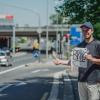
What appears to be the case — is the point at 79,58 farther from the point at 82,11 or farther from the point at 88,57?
the point at 82,11

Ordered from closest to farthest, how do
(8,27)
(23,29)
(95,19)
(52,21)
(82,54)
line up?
(82,54) → (95,19) → (23,29) → (8,27) → (52,21)

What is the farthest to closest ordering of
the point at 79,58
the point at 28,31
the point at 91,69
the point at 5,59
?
the point at 28,31 → the point at 5,59 → the point at 79,58 → the point at 91,69

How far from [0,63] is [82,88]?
40873 millimetres

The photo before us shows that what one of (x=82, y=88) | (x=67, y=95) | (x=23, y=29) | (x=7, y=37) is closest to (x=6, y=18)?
(x=7, y=37)

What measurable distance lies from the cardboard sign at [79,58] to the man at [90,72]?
0.06m

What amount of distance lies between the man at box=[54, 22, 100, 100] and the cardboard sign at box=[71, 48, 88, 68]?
6 cm

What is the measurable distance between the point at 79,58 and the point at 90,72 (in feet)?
1.06

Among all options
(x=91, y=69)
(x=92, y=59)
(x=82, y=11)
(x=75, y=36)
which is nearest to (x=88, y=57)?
(x=92, y=59)

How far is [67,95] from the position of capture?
63.2ft

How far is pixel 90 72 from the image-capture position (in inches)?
366

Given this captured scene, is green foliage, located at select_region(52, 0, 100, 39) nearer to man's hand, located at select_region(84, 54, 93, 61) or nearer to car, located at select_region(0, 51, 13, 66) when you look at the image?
man's hand, located at select_region(84, 54, 93, 61)

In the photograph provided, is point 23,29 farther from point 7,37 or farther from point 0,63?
point 0,63

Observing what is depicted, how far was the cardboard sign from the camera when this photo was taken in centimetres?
923

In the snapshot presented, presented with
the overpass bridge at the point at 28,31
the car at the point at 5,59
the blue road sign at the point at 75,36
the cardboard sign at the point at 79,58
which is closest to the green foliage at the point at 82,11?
the blue road sign at the point at 75,36
